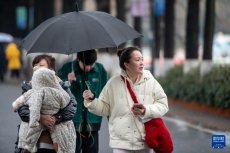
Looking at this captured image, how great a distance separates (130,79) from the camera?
451 cm

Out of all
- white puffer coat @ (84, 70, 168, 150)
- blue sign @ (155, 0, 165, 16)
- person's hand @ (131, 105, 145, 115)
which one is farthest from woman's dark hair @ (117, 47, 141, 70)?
blue sign @ (155, 0, 165, 16)

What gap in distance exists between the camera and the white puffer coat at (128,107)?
14.2ft

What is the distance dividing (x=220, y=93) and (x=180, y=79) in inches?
116

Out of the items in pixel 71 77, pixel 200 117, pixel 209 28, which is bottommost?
pixel 200 117

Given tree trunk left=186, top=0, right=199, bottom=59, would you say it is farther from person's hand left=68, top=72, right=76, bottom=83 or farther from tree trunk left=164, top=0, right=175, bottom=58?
person's hand left=68, top=72, right=76, bottom=83

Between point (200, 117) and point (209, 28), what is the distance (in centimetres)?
443

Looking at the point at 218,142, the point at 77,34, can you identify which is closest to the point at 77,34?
the point at 77,34

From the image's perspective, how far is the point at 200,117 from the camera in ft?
37.7

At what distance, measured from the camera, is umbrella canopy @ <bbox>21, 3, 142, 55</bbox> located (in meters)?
4.60

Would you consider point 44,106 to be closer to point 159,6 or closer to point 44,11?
point 159,6

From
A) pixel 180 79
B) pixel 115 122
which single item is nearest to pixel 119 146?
pixel 115 122

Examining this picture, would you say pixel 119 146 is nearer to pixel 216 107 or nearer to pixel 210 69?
pixel 216 107

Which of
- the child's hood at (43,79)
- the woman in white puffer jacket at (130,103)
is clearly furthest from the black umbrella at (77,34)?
the child's hood at (43,79)

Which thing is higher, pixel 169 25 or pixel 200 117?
pixel 169 25
